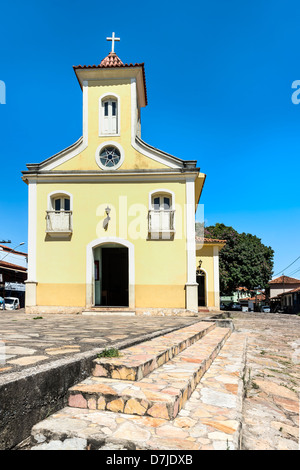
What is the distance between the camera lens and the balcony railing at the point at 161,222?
12305 mm

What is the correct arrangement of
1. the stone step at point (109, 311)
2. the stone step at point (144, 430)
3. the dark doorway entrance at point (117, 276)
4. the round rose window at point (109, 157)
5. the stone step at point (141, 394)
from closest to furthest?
the stone step at point (144, 430) < the stone step at point (141, 394) < the stone step at point (109, 311) < the round rose window at point (109, 157) < the dark doorway entrance at point (117, 276)

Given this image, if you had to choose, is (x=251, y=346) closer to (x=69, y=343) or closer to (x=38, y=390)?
(x=69, y=343)

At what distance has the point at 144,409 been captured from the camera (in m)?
2.39

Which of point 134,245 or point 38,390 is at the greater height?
point 134,245

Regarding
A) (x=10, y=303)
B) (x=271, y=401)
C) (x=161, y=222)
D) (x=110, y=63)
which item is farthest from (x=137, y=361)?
(x=10, y=303)

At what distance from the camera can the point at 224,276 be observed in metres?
29.7

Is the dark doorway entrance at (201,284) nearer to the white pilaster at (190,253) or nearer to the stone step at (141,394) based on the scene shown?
the white pilaster at (190,253)

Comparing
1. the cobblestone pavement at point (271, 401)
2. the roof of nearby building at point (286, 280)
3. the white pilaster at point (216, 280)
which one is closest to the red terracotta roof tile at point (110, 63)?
the white pilaster at point (216, 280)

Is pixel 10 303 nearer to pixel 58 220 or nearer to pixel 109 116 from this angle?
pixel 58 220

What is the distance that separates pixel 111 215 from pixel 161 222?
6.38ft

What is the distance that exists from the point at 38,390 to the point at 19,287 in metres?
30.6

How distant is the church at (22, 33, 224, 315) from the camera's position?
12.2 metres

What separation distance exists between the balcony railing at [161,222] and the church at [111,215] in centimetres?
4

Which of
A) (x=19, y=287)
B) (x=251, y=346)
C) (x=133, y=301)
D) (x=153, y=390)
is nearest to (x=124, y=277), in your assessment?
(x=133, y=301)
